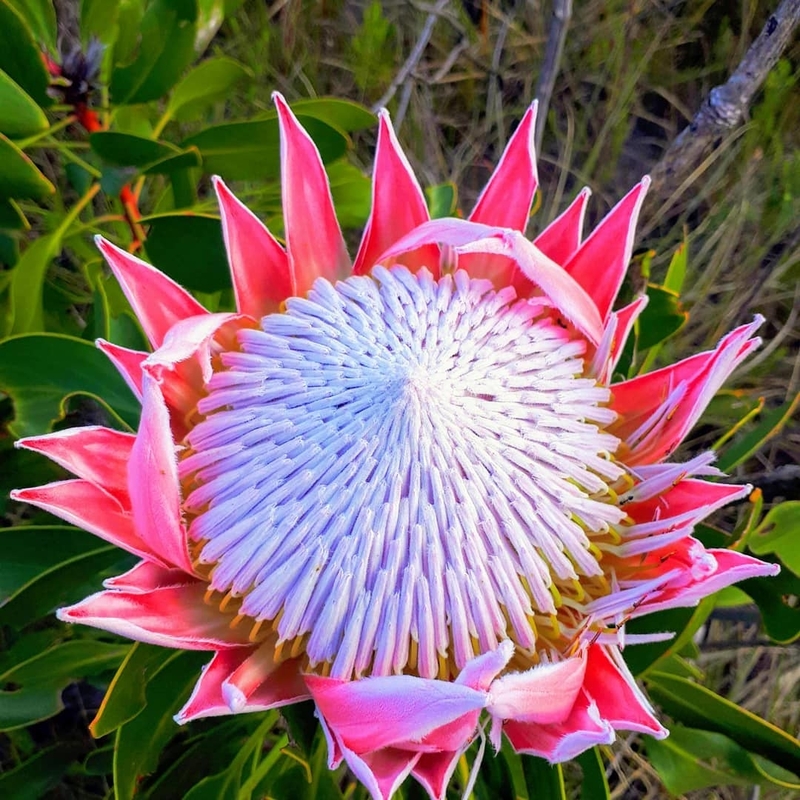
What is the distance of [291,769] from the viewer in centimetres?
167

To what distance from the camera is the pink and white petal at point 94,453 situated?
1.08 metres

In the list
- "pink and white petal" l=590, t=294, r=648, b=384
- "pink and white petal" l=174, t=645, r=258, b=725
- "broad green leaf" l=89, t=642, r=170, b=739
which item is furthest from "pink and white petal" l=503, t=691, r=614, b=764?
"broad green leaf" l=89, t=642, r=170, b=739

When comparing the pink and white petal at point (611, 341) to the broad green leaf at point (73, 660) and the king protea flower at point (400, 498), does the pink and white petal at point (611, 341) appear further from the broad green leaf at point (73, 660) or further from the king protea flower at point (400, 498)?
the broad green leaf at point (73, 660)

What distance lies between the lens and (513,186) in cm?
134

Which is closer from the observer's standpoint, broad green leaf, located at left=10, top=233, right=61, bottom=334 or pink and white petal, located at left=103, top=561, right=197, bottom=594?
pink and white petal, located at left=103, top=561, right=197, bottom=594

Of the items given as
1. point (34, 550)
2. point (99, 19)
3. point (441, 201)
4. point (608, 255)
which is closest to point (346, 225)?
point (441, 201)

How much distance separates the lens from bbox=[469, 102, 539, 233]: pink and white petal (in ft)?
4.29

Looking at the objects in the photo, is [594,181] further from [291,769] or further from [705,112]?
[291,769]

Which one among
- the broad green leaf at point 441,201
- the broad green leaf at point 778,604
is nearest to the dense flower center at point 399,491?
the broad green leaf at point 778,604

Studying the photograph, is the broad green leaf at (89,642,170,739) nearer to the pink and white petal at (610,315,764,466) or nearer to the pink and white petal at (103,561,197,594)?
the pink and white petal at (103,561,197,594)

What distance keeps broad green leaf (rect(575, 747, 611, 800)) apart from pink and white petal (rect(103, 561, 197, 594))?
86 cm

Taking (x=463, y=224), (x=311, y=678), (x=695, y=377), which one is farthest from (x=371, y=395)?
(x=695, y=377)

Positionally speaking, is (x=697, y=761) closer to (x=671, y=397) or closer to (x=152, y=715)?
(x=671, y=397)

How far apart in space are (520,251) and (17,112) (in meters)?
1.09
